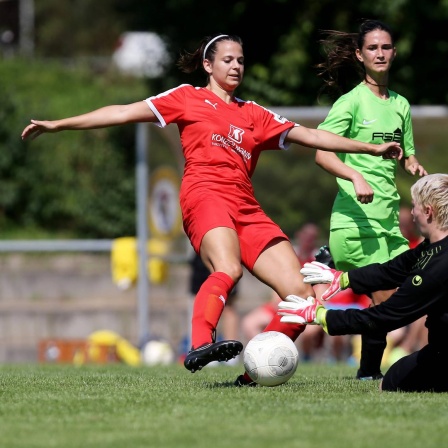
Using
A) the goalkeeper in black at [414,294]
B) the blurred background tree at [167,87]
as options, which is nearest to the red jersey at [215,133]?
A: the goalkeeper in black at [414,294]

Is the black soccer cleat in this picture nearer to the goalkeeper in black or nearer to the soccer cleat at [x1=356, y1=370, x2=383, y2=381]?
the soccer cleat at [x1=356, y1=370, x2=383, y2=381]

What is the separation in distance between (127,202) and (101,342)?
22.6 feet

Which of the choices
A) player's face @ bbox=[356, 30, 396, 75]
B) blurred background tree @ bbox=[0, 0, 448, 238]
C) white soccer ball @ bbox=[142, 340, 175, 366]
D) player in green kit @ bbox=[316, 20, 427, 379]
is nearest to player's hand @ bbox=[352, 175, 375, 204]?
player in green kit @ bbox=[316, 20, 427, 379]

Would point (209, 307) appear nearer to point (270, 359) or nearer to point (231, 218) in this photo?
point (270, 359)

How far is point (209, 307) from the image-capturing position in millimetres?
6551

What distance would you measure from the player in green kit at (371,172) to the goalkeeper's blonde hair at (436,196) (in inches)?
68.4

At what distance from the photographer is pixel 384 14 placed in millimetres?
16250

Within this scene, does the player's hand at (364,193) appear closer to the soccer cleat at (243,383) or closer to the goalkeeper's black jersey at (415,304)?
the goalkeeper's black jersey at (415,304)

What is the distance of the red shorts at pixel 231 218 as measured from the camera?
685cm

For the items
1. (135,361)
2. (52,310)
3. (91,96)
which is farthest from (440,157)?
(91,96)

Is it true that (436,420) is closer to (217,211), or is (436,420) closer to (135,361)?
(217,211)

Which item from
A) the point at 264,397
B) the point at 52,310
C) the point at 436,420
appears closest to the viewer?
the point at 436,420

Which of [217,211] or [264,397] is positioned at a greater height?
[217,211]

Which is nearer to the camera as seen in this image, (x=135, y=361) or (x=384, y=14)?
(x=135, y=361)
